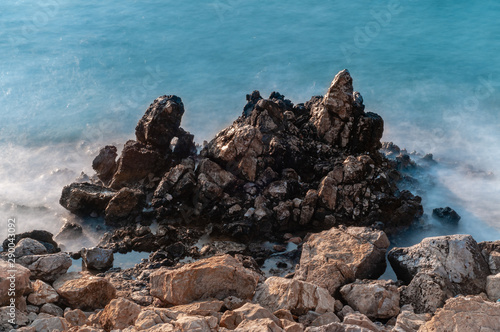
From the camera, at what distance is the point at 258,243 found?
47.5 feet

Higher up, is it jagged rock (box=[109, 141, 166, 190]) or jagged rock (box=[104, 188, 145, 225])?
jagged rock (box=[109, 141, 166, 190])

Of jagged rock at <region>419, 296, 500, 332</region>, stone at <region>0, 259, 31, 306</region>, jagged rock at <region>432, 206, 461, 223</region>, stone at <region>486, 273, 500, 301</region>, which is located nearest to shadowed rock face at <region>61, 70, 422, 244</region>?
jagged rock at <region>432, 206, 461, 223</region>

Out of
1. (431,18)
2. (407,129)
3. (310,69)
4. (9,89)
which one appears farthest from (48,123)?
(431,18)

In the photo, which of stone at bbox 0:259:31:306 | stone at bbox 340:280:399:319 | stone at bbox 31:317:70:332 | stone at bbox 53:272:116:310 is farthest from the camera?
stone at bbox 53:272:116:310

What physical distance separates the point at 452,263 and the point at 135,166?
10.8 meters

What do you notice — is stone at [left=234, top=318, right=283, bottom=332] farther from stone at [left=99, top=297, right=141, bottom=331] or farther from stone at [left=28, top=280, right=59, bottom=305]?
stone at [left=28, top=280, right=59, bottom=305]

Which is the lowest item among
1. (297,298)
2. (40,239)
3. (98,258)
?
(297,298)

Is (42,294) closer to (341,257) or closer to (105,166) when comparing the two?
(341,257)

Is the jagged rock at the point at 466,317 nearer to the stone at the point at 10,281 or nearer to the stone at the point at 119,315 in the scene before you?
the stone at the point at 119,315

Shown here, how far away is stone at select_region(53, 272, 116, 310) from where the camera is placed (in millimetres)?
10734

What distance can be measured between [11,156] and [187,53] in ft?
44.9

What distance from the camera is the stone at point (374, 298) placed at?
33.9ft

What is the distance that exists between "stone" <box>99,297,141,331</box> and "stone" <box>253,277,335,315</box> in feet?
8.98

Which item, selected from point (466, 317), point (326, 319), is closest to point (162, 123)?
point (326, 319)
